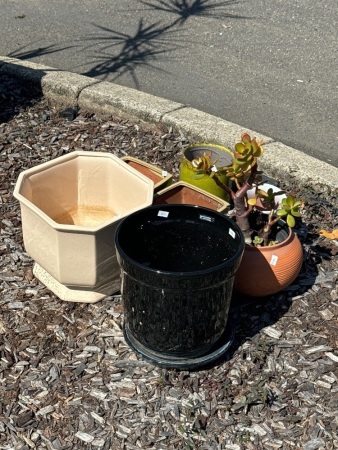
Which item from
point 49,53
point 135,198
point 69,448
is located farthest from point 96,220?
point 49,53

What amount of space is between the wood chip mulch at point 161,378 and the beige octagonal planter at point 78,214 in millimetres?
146

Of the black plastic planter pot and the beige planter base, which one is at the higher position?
the black plastic planter pot

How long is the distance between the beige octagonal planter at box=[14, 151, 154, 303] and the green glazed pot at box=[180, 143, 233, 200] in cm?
40

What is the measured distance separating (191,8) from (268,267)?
4619 mm

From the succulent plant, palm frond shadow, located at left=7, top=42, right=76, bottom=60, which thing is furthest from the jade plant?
palm frond shadow, located at left=7, top=42, right=76, bottom=60

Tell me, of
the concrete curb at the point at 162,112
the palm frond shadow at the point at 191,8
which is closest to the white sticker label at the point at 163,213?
the concrete curb at the point at 162,112

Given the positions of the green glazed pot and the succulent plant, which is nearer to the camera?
the succulent plant

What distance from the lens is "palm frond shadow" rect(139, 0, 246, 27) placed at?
22.0 ft

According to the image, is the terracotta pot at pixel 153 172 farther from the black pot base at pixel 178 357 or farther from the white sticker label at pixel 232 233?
the black pot base at pixel 178 357

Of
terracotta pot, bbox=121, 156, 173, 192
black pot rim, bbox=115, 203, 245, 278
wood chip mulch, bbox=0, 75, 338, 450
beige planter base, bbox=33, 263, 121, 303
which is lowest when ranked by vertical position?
wood chip mulch, bbox=0, 75, 338, 450

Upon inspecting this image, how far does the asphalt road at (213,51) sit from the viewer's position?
4.85m

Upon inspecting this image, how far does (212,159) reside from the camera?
11.8 feet

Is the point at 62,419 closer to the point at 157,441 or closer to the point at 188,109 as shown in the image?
the point at 157,441

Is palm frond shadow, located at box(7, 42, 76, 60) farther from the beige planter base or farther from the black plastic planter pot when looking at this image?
the black plastic planter pot
